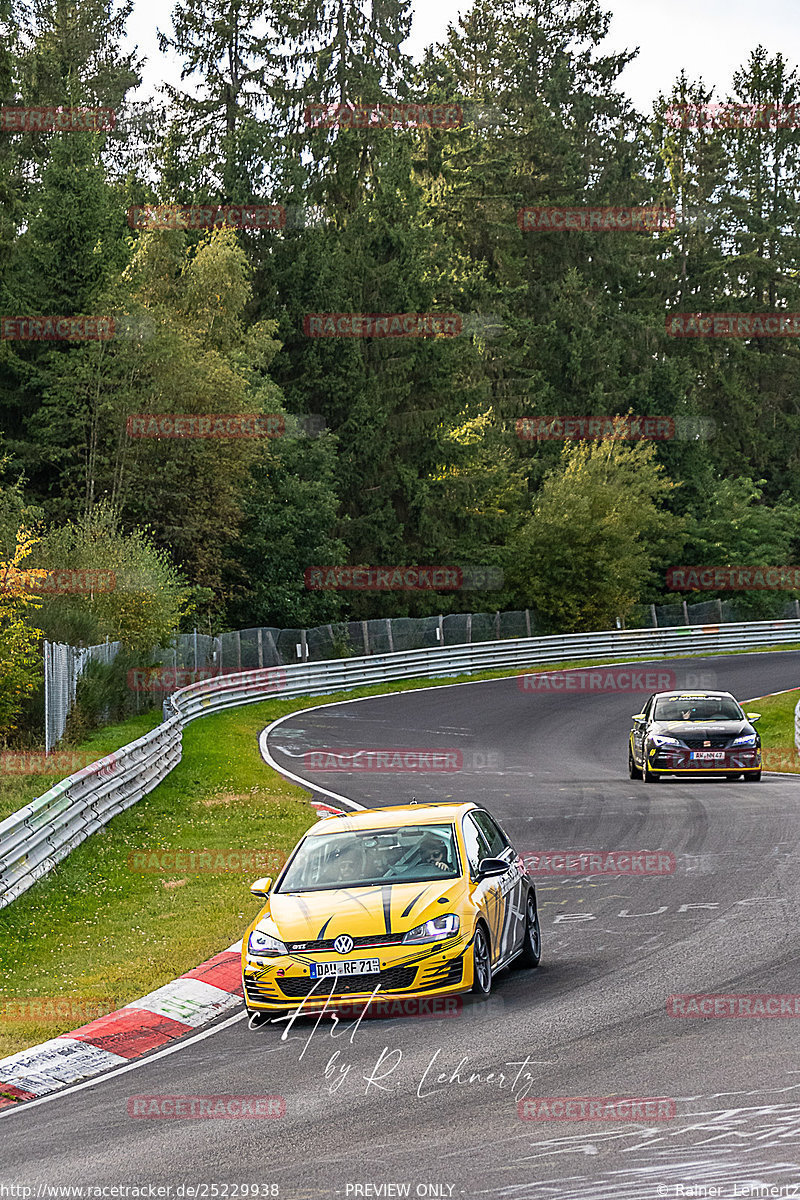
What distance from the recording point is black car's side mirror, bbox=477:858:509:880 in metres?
11.0

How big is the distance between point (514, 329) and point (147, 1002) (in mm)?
69408

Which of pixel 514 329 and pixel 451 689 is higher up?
pixel 514 329

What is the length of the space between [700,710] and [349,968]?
54.7ft

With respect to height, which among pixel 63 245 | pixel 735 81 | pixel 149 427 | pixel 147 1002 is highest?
pixel 735 81

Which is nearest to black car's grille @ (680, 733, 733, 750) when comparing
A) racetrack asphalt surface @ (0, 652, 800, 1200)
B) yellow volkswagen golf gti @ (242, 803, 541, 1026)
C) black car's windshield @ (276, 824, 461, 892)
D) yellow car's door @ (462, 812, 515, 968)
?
racetrack asphalt surface @ (0, 652, 800, 1200)

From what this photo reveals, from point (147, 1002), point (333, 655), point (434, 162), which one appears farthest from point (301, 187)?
point (147, 1002)

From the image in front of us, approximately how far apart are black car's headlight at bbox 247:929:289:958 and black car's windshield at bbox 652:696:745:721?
16.3 m

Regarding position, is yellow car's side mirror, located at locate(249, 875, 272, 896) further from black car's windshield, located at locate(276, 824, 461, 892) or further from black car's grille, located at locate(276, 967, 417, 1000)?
black car's grille, located at locate(276, 967, 417, 1000)

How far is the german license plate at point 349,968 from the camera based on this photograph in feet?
33.2

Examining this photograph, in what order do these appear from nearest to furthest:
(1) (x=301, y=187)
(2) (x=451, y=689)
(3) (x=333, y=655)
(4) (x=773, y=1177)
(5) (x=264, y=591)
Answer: (4) (x=773, y=1177)
(2) (x=451, y=689)
(3) (x=333, y=655)
(5) (x=264, y=591)
(1) (x=301, y=187)

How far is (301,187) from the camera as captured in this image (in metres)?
65.0

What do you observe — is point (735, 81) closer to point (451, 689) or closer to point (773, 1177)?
point (451, 689)

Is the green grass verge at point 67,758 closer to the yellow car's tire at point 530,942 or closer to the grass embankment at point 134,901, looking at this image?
the grass embankment at point 134,901
